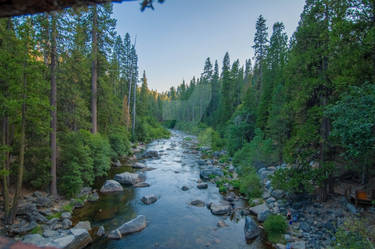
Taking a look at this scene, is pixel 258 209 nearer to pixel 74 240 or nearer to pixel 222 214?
pixel 222 214

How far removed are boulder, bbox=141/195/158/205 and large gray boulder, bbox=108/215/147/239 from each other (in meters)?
2.25

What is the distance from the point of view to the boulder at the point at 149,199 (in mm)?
11778

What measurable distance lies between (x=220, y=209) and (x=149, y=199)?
14.3ft

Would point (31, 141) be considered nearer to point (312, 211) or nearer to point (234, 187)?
point (234, 187)

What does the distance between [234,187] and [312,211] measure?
18.4 feet

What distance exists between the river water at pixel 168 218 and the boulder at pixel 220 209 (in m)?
0.34

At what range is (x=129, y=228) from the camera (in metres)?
8.79

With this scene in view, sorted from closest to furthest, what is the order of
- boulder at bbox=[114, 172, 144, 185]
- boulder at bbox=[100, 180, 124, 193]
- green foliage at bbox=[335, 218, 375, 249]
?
green foliage at bbox=[335, 218, 375, 249] → boulder at bbox=[100, 180, 124, 193] → boulder at bbox=[114, 172, 144, 185]

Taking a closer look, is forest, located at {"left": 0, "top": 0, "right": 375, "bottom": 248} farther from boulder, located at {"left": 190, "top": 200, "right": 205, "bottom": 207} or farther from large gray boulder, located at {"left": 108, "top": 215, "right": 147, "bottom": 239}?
large gray boulder, located at {"left": 108, "top": 215, "right": 147, "bottom": 239}

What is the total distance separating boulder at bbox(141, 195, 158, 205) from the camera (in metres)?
11.8

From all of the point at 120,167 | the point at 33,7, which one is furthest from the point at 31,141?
the point at 33,7

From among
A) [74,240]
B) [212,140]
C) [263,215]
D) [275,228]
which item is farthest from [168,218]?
[212,140]

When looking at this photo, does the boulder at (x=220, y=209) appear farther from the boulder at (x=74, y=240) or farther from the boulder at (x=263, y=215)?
the boulder at (x=74, y=240)

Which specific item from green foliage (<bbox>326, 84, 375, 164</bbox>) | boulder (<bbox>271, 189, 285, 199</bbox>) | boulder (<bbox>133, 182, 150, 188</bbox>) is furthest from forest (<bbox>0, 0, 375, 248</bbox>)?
boulder (<bbox>133, 182, 150, 188</bbox>)
